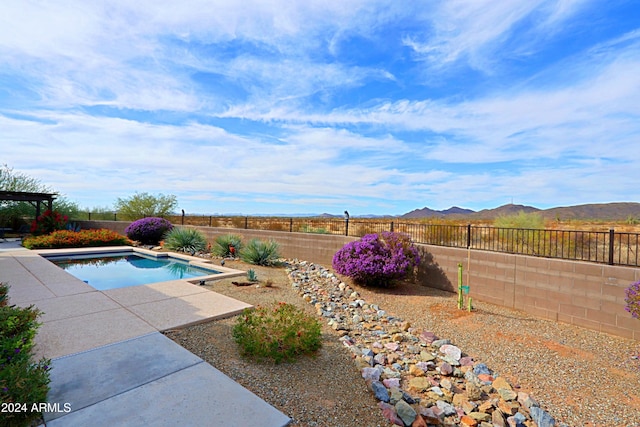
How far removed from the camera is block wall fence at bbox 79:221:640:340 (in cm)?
480

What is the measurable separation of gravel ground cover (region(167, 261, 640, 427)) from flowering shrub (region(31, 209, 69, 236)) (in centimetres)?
1370

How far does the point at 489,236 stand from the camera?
7113 millimetres

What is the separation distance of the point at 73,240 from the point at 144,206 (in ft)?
23.2

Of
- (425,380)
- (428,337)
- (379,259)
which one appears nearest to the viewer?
(425,380)

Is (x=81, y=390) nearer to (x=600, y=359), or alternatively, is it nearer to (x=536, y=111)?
(x=600, y=359)

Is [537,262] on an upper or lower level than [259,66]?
lower

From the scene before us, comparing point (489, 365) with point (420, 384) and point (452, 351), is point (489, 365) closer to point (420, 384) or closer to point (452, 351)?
point (452, 351)

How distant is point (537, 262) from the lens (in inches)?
222

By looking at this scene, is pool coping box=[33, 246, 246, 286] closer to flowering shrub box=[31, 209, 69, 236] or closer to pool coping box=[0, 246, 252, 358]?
Result: pool coping box=[0, 246, 252, 358]

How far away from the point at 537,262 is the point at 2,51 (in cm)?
1185

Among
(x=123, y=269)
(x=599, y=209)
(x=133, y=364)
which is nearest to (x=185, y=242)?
(x=123, y=269)

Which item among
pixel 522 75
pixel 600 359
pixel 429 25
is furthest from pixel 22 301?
pixel 522 75

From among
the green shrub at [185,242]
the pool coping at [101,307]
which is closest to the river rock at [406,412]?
the pool coping at [101,307]

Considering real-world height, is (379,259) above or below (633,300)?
above
